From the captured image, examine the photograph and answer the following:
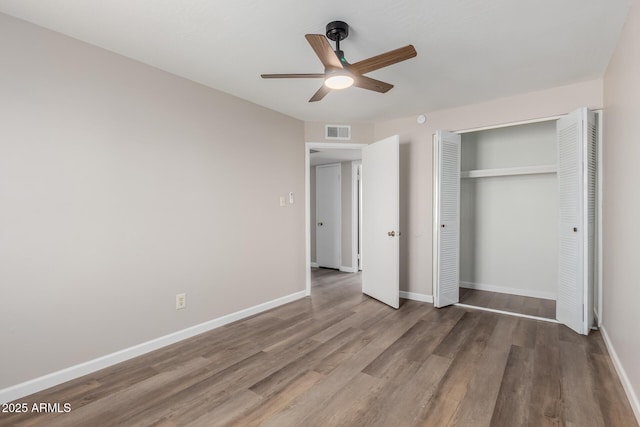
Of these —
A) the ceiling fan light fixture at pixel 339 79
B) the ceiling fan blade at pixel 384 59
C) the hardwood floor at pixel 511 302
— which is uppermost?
the ceiling fan blade at pixel 384 59

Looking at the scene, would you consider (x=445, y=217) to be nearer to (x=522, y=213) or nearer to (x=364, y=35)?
(x=522, y=213)

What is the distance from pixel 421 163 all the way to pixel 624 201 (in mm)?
2225

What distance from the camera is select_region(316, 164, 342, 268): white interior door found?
628 centimetres

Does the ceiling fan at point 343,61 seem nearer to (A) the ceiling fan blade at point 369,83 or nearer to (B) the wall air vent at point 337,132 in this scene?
(A) the ceiling fan blade at point 369,83

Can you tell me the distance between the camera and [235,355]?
263cm

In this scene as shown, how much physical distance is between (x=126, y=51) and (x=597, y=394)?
4.11 meters

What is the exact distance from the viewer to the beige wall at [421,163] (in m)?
3.59

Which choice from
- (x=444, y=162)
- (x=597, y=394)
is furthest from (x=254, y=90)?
(x=597, y=394)

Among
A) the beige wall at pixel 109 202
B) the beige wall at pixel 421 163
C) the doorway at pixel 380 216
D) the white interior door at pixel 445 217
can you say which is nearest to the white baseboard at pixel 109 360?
the beige wall at pixel 109 202

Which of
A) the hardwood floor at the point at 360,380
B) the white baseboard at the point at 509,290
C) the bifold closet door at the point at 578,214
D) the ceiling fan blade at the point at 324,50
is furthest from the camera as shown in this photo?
the white baseboard at the point at 509,290

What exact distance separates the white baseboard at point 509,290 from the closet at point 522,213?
0.04 feet

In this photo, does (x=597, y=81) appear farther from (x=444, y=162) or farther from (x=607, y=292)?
(x=607, y=292)

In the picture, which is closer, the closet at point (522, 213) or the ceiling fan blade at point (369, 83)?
the ceiling fan blade at point (369, 83)

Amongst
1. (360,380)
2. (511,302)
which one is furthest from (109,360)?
(511,302)
